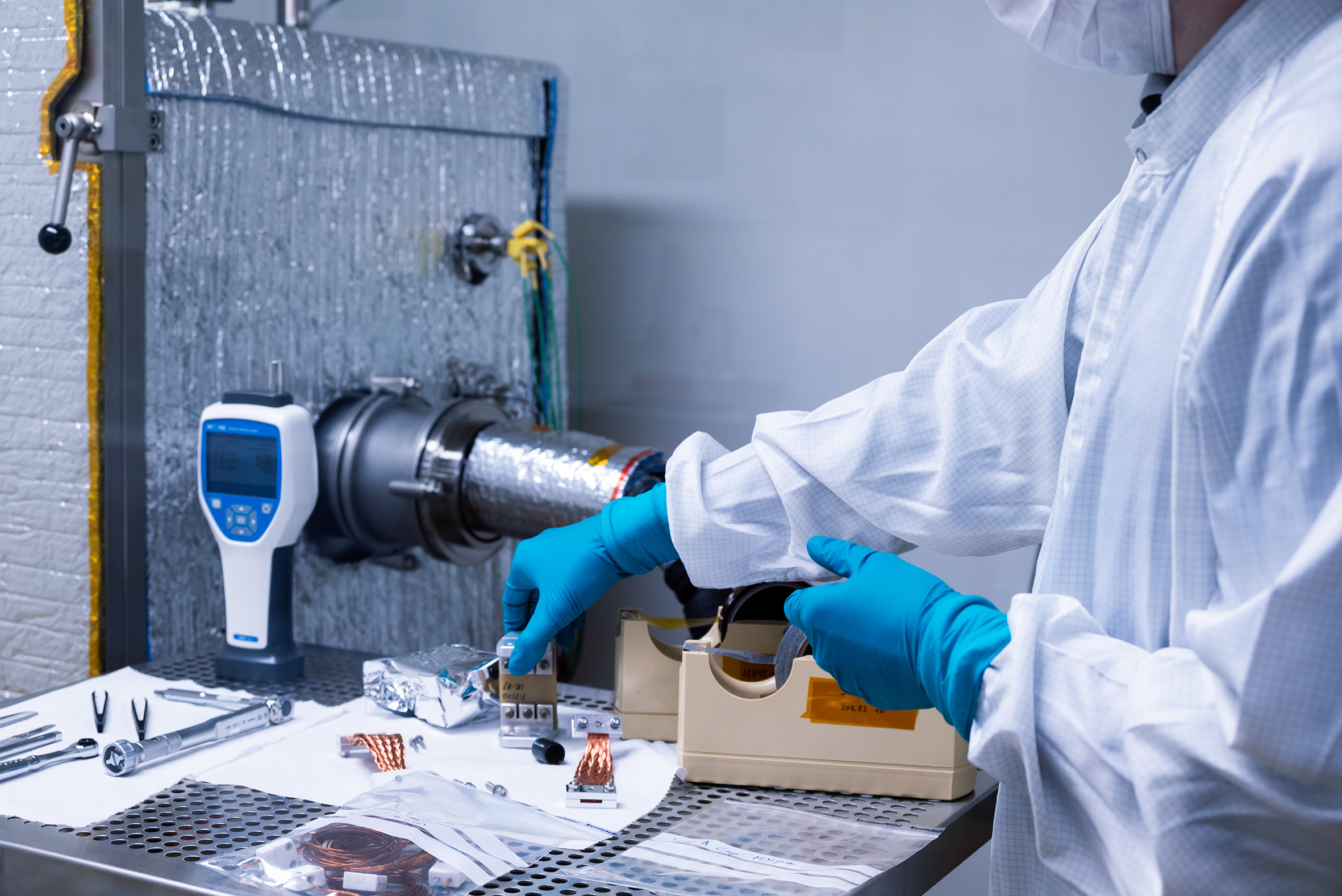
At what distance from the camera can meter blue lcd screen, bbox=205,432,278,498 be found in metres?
1.21

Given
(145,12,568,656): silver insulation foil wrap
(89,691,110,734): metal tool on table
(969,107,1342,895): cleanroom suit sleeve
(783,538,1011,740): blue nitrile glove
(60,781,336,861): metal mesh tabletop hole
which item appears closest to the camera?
(969,107,1342,895): cleanroom suit sleeve

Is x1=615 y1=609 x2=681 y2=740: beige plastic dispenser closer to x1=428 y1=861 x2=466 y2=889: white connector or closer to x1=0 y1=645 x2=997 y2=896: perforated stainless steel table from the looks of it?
x1=0 y1=645 x2=997 y2=896: perforated stainless steel table

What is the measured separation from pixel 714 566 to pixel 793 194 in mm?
936

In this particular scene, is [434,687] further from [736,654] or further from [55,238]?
[55,238]

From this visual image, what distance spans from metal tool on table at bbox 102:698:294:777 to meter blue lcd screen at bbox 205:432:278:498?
0.73 ft

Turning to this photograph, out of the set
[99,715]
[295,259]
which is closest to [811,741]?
[99,715]

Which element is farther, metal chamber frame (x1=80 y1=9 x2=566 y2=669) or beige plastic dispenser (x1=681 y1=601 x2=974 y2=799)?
metal chamber frame (x1=80 y1=9 x2=566 y2=669)

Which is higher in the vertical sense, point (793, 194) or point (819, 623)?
point (793, 194)

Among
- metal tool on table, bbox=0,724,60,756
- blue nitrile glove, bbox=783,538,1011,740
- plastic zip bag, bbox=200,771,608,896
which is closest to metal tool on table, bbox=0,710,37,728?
metal tool on table, bbox=0,724,60,756

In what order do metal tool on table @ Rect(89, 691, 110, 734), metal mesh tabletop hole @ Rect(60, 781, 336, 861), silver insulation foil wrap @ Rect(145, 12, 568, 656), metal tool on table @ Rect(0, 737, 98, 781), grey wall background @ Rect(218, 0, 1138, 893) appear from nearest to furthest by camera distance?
metal mesh tabletop hole @ Rect(60, 781, 336, 861) → metal tool on table @ Rect(0, 737, 98, 781) → metal tool on table @ Rect(89, 691, 110, 734) → silver insulation foil wrap @ Rect(145, 12, 568, 656) → grey wall background @ Rect(218, 0, 1138, 893)

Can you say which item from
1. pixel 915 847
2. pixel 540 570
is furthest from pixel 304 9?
pixel 915 847

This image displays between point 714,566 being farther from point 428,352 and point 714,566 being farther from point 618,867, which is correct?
point 428,352

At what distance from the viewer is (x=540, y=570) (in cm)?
111

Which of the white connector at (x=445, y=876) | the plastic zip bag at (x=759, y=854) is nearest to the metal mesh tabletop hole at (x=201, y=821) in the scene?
the white connector at (x=445, y=876)
